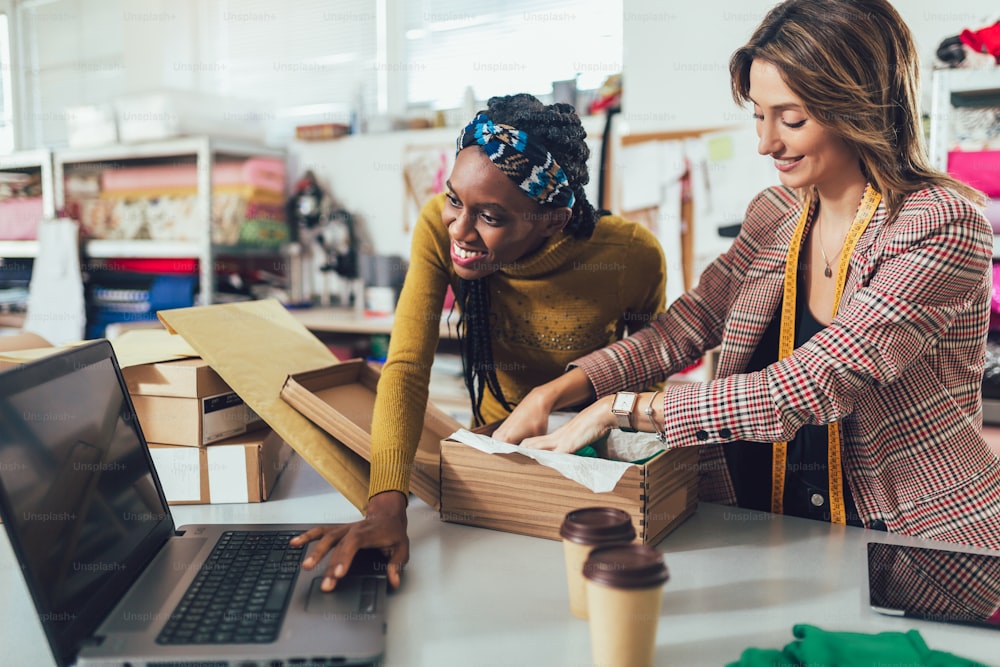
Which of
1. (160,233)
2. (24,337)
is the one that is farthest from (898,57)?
(160,233)

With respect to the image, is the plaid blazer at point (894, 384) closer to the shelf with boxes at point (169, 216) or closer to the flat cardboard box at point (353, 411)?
the flat cardboard box at point (353, 411)

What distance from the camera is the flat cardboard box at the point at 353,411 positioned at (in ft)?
3.60

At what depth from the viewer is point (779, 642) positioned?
2.43ft

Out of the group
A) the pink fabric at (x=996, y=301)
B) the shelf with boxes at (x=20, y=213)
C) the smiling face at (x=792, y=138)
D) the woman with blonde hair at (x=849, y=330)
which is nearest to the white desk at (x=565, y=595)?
the woman with blonde hair at (x=849, y=330)

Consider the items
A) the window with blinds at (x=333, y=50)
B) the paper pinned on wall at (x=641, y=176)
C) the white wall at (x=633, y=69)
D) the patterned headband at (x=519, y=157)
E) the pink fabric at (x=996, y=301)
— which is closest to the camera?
the patterned headband at (x=519, y=157)

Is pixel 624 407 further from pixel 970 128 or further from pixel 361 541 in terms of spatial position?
pixel 970 128

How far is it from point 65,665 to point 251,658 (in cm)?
16

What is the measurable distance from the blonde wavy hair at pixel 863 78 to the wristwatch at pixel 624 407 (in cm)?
44

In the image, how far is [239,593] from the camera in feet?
2.56

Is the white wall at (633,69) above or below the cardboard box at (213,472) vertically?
above

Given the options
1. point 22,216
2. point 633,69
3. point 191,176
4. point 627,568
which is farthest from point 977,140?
point 22,216

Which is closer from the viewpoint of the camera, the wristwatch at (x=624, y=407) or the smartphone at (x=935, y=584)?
the smartphone at (x=935, y=584)

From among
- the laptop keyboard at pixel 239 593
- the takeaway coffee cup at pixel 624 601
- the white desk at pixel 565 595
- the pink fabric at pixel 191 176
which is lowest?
the white desk at pixel 565 595

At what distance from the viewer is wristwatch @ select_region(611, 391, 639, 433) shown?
1.06 metres
